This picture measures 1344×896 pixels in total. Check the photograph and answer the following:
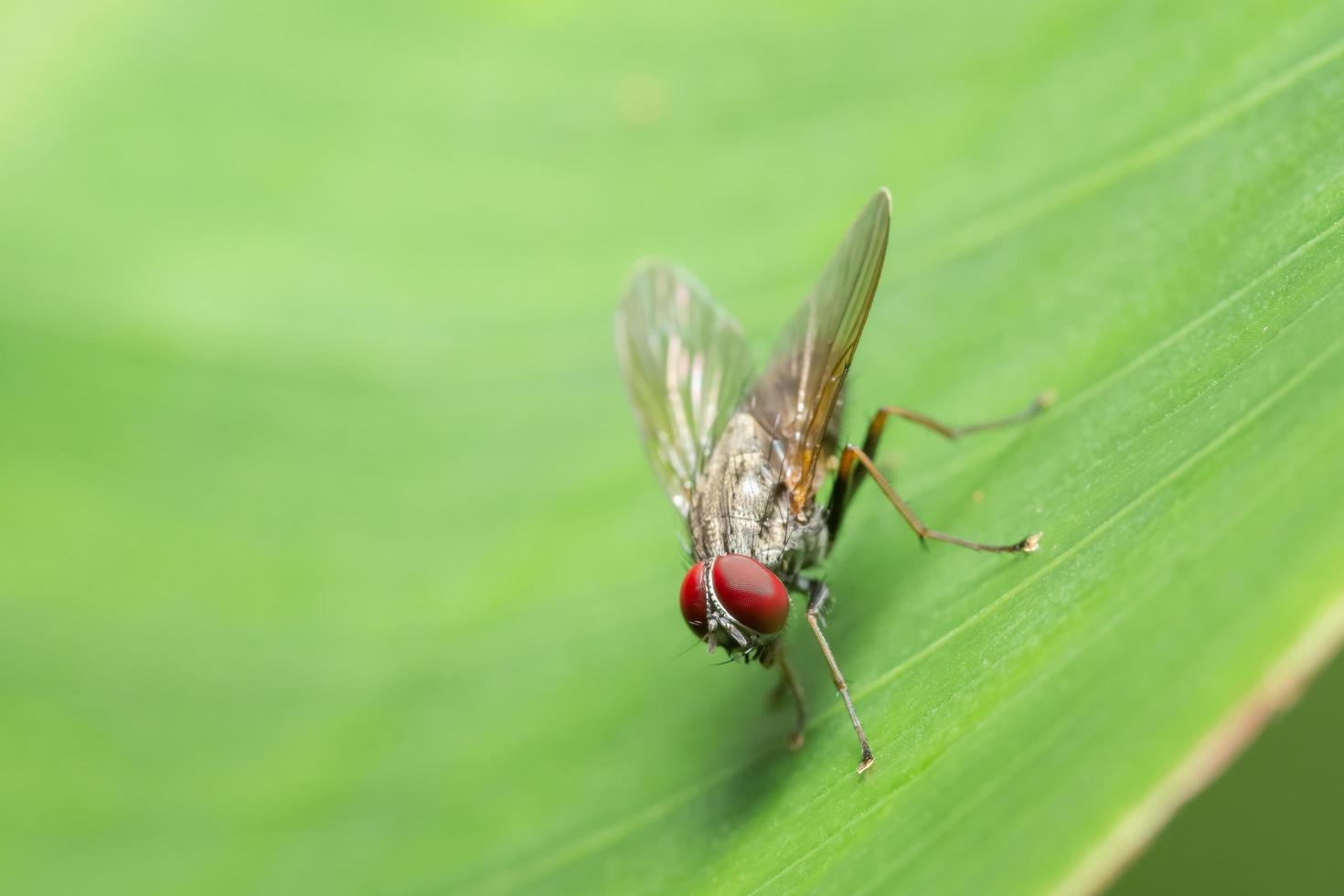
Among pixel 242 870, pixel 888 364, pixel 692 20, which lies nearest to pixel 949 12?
pixel 692 20

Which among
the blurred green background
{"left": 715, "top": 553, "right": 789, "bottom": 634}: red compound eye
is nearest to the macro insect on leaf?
{"left": 715, "top": 553, "right": 789, "bottom": 634}: red compound eye

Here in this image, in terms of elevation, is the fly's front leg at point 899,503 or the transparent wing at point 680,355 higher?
the transparent wing at point 680,355

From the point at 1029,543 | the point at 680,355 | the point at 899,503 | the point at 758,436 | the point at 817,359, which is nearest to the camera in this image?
the point at 1029,543

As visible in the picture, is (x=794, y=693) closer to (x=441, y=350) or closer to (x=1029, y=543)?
(x=1029, y=543)

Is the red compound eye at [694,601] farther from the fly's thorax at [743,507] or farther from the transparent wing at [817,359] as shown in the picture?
the transparent wing at [817,359]

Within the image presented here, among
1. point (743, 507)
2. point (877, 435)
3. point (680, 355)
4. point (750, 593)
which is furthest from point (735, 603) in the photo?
point (680, 355)

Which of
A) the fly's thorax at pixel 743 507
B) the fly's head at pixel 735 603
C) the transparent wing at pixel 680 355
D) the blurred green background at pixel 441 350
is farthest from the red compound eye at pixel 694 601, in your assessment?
the transparent wing at pixel 680 355
